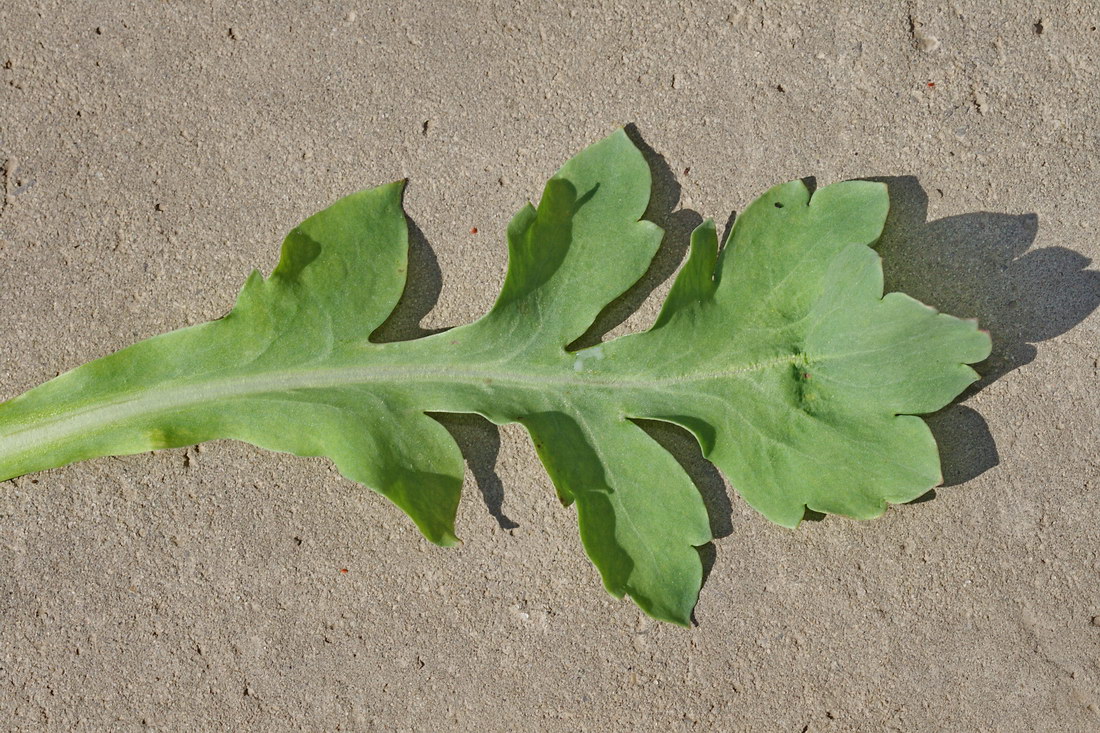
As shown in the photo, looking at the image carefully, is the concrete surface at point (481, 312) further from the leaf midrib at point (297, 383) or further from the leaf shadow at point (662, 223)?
the leaf midrib at point (297, 383)

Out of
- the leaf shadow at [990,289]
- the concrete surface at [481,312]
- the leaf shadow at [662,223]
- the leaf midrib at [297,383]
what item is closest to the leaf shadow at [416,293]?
the concrete surface at [481,312]

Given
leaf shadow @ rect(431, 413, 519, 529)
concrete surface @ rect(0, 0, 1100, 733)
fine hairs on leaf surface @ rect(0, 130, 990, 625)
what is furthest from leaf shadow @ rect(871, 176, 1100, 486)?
leaf shadow @ rect(431, 413, 519, 529)

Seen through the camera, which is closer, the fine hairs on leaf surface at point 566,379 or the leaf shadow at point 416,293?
the fine hairs on leaf surface at point 566,379

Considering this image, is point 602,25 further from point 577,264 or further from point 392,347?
point 392,347

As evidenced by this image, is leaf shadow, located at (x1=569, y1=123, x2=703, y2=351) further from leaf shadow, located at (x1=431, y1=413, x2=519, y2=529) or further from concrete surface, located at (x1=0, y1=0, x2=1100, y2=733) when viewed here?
leaf shadow, located at (x1=431, y1=413, x2=519, y2=529)

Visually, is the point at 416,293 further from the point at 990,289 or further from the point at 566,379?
the point at 990,289

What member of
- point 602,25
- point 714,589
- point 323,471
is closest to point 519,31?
point 602,25
